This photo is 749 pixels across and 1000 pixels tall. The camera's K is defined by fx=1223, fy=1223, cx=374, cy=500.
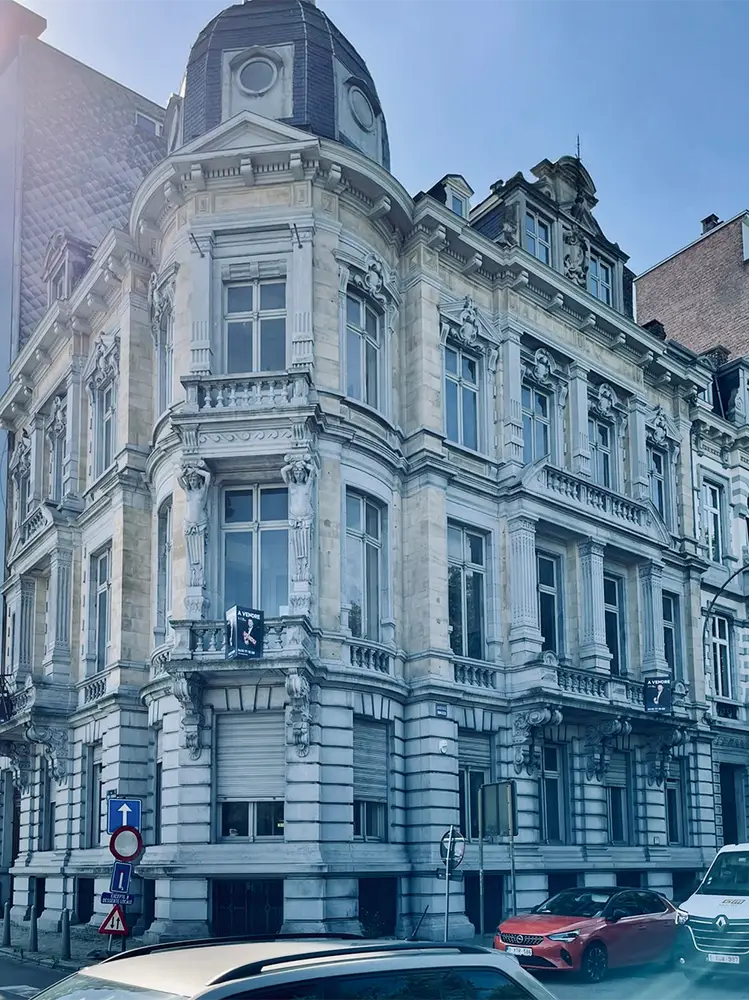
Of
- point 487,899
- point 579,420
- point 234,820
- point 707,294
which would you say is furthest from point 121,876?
point 707,294

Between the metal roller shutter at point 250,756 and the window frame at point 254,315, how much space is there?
22.3ft

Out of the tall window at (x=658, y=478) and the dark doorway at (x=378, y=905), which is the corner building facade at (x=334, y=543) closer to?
the dark doorway at (x=378, y=905)

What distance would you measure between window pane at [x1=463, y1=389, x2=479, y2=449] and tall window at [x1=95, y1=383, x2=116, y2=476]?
830 cm

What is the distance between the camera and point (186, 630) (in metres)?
22.2

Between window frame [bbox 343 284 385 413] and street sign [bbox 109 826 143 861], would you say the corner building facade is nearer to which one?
window frame [bbox 343 284 385 413]

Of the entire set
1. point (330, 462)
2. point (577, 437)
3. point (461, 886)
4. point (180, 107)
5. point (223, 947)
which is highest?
point (180, 107)

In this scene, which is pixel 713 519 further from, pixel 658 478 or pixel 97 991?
pixel 97 991

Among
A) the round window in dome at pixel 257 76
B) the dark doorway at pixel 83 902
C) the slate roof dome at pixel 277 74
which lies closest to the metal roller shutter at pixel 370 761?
the dark doorway at pixel 83 902

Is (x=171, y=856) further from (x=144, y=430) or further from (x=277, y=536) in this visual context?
(x=144, y=430)

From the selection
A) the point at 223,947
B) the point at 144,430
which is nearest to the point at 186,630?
the point at 144,430

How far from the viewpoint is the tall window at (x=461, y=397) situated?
27531 millimetres

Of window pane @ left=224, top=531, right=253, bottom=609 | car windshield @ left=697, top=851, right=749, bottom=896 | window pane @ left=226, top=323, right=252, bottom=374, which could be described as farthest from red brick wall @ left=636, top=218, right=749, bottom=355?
car windshield @ left=697, top=851, right=749, bottom=896

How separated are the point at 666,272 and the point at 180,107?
2876cm

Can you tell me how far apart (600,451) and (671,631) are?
556 cm
